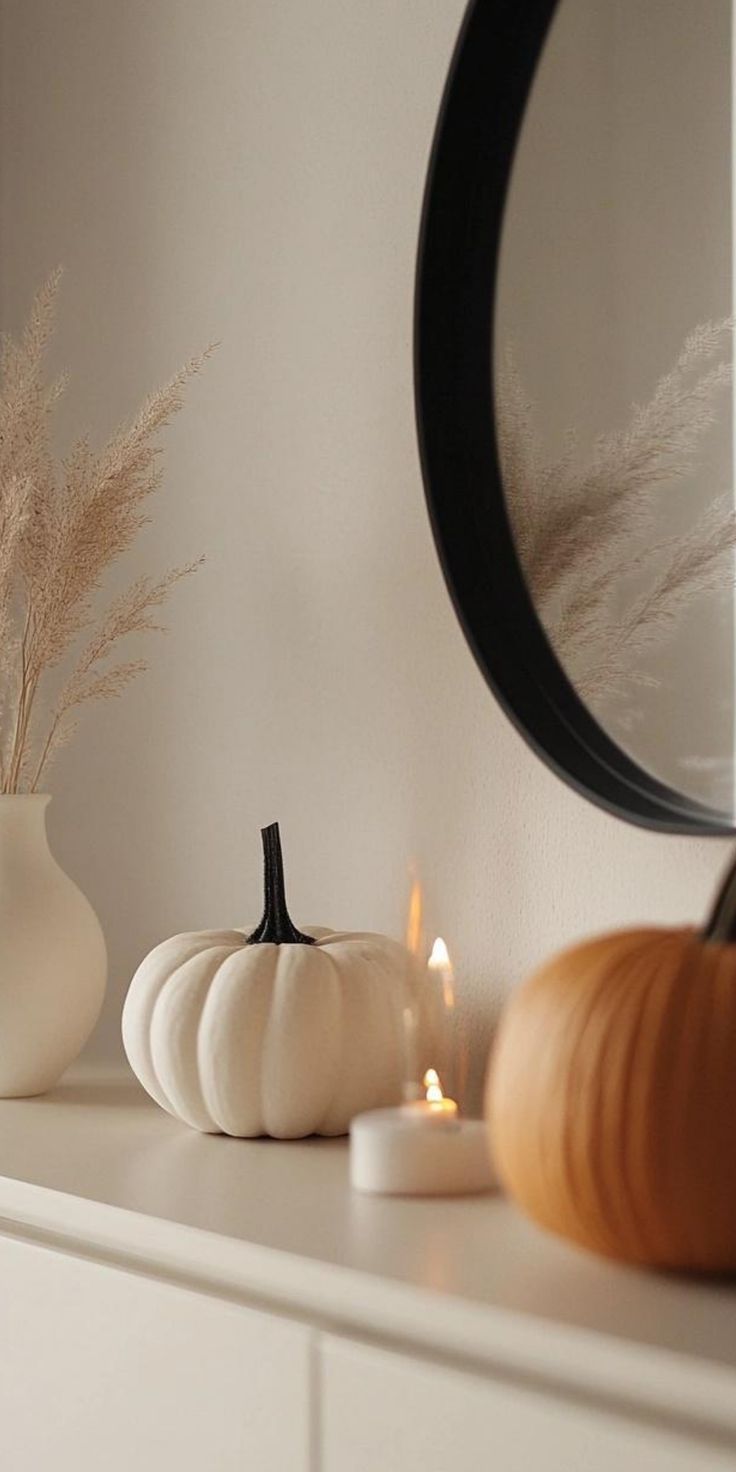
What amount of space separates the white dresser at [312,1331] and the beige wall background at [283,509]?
26 centimetres

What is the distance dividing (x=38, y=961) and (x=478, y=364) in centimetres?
54

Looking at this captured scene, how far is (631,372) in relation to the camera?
0.99m

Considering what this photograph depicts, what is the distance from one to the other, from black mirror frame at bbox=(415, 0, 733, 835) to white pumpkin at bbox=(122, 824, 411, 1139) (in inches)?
7.7

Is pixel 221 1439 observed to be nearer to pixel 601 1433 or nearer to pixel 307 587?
pixel 601 1433

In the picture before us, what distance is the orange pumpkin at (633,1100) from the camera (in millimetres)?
647

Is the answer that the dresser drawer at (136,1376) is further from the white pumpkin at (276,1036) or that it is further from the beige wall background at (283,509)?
the beige wall background at (283,509)

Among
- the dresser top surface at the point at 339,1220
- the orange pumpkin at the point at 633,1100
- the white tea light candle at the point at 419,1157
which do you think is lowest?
the dresser top surface at the point at 339,1220

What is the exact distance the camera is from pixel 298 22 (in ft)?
4.14

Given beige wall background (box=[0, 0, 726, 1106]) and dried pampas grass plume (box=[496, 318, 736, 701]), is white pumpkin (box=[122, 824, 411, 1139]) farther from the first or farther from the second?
dried pampas grass plume (box=[496, 318, 736, 701])

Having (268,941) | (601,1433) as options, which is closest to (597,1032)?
(601,1433)

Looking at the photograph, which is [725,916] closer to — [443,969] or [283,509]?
[443,969]

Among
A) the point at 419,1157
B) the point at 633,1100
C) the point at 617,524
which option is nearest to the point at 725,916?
the point at 633,1100

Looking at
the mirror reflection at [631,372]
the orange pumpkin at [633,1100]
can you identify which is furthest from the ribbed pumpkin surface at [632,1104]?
the mirror reflection at [631,372]

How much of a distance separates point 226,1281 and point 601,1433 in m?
0.23
